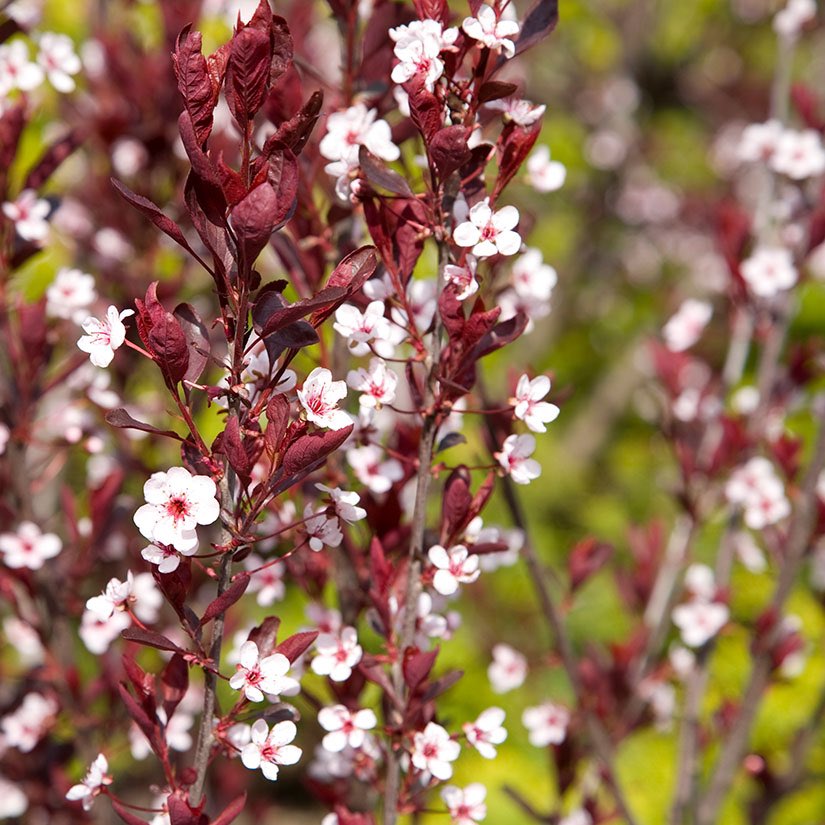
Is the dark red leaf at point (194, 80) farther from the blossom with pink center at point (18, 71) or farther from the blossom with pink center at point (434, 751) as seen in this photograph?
the blossom with pink center at point (434, 751)

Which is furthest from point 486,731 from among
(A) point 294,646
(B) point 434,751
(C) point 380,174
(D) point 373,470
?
(C) point 380,174

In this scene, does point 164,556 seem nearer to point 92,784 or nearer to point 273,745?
point 273,745

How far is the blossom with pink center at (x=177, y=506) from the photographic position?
100cm

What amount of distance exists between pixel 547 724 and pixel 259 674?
0.88 metres

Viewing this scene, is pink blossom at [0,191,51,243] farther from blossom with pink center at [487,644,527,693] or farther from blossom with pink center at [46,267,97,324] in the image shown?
blossom with pink center at [487,644,527,693]

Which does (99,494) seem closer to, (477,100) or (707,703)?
(477,100)

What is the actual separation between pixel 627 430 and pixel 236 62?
639cm

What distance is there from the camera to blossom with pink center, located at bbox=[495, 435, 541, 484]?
1.23 meters

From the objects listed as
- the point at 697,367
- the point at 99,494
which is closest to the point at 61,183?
the point at 99,494

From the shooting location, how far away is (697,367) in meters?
4.12

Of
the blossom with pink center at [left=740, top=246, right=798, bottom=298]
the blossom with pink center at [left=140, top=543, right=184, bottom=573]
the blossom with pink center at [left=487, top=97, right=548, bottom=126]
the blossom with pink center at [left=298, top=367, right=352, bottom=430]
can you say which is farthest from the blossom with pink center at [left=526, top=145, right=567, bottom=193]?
the blossom with pink center at [left=140, top=543, right=184, bottom=573]

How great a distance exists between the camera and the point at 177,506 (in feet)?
3.32

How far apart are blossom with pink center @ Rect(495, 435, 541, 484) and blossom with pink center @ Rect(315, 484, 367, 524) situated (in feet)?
0.76

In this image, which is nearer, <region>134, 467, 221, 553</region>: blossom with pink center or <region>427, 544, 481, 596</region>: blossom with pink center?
<region>134, 467, 221, 553</region>: blossom with pink center
